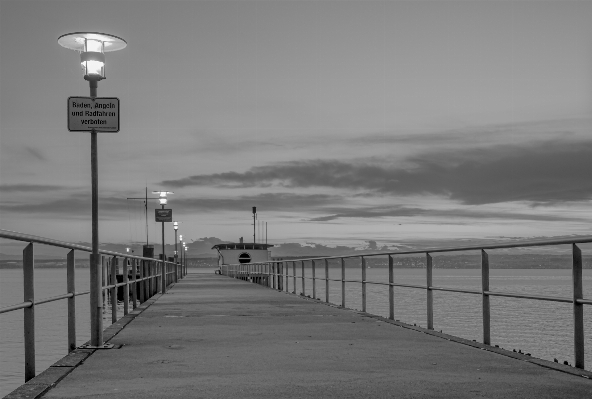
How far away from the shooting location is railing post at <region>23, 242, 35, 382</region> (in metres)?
6.56

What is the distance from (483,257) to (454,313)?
131ft

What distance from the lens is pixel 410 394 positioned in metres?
5.77

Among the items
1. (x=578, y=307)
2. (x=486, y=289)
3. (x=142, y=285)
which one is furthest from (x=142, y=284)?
(x=578, y=307)

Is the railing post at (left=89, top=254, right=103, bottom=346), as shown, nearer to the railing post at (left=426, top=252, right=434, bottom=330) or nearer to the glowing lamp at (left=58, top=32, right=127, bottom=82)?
the glowing lamp at (left=58, top=32, right=127, bottom=82)

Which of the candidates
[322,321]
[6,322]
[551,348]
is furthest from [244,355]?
[6,322]

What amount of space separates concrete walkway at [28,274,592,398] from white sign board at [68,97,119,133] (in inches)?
94.3

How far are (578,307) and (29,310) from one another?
4611 mm

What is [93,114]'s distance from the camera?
899 cm

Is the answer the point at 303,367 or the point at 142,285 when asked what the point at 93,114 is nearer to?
the point at 303,367

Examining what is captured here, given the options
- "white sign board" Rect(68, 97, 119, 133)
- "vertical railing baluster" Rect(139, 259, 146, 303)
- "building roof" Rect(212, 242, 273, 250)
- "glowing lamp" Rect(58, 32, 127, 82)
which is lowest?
"building roof" Rect(212, 242, 273, 250)

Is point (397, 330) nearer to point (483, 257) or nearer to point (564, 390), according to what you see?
point (483, 257)

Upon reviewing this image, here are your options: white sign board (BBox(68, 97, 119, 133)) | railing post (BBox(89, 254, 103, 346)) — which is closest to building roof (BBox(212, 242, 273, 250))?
railing post (BBox(89, 254, 103, 346))

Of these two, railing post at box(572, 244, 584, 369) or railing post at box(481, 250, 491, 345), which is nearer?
railing post at box(572, 244, 584, 369)

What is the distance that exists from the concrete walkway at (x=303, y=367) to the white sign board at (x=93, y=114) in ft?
7.86
